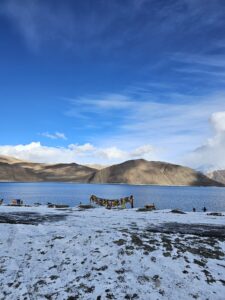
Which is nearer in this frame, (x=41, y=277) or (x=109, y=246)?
(x=41, y=277)

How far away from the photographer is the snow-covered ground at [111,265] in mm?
12391

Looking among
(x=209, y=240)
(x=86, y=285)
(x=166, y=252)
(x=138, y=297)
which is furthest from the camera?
(x=209, y=240)

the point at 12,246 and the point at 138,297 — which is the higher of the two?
the point at 12,246

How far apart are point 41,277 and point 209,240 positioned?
919 cm

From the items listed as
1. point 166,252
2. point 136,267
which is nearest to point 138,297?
point 136,267

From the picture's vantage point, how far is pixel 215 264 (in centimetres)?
1438

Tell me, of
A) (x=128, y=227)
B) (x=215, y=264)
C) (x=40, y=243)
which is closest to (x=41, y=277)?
(x=40, y=243)

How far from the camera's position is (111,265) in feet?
46.8

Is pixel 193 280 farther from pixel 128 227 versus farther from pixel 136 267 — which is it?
pixel 128 227

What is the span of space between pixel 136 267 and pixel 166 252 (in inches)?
83.6

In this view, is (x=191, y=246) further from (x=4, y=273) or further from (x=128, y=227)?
(x=4, y=273)

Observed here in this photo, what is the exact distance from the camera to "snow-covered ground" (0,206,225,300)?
12.4m

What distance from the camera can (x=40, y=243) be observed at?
17.1m

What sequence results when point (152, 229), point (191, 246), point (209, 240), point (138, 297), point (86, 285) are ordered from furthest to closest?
1. point (152, 229)
2. point (209, 240)
3. point (191, 246)
4. point (86, 285)
5. point (138, 297)
